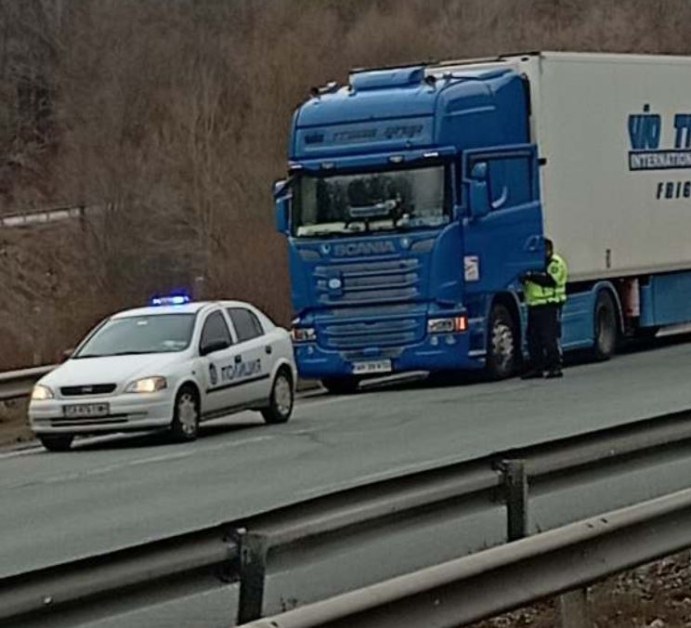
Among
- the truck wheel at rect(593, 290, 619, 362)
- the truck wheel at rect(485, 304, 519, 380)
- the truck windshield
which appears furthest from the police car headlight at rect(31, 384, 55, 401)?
the truck wheel at rect(593, 290, 619, 362)

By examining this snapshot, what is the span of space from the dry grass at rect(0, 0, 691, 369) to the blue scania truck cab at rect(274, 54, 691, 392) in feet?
25.2

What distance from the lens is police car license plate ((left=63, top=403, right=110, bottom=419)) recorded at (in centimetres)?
2088

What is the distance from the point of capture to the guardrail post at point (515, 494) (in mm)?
8945

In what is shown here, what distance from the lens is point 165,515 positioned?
14.6 m

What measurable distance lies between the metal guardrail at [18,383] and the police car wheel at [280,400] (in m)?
3.00

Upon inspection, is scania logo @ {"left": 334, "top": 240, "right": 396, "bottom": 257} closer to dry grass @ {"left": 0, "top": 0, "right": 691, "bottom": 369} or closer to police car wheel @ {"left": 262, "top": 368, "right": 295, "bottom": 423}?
police car wheel @ {"left": 262, "top": 368, "right": 295, "bottom": 423}

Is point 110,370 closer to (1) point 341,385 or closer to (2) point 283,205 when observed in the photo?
(2) point 283,205

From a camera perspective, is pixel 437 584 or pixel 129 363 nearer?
pixel 437 584

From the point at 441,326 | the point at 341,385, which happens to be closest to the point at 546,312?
the point at 441,326

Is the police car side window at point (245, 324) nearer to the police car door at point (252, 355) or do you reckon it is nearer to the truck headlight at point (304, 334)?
the police car door at point (252, 355)

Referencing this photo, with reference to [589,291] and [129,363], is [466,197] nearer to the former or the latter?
[589,291]

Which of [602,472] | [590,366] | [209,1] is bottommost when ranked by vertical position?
[590,366]

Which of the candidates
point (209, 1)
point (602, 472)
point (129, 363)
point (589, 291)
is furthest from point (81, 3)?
point (602, 472)

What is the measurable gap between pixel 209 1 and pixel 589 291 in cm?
3982
